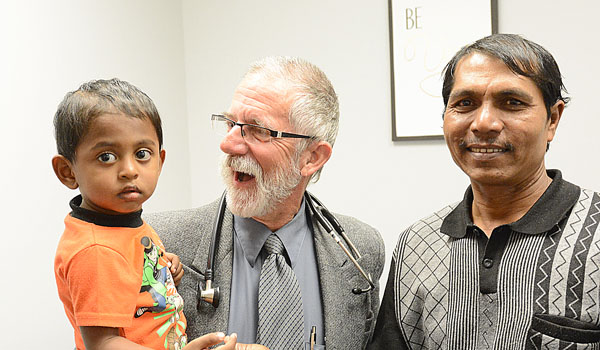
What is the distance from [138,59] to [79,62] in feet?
1.41

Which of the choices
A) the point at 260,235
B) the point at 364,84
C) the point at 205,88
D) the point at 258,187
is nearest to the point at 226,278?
the point at 260,235

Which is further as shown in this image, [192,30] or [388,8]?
[192,30]

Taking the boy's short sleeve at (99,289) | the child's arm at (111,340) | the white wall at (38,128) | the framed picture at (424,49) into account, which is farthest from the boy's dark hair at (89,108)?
the framed picture at (424,49)

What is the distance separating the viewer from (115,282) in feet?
3.79

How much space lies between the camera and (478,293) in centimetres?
132

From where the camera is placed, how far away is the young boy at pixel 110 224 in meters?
1.15

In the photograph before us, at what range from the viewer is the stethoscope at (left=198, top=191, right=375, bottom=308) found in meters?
1.53

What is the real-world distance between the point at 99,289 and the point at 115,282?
0.03 m

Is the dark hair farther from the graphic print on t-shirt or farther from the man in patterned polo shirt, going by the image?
the graphic print on t-shirt

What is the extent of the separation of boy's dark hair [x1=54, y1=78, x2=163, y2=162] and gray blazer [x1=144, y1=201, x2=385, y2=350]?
18.9 inches

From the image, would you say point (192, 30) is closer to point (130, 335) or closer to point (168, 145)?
point (168, 145)

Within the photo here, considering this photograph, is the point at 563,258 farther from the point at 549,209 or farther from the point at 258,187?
the point at 258,187

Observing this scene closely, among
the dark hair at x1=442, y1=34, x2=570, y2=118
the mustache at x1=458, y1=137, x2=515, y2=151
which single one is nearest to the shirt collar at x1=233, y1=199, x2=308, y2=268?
the mustache at x1=458, y1=137, x2=515, y2=151

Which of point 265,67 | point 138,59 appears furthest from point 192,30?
point 265,67
